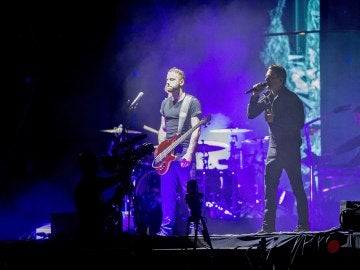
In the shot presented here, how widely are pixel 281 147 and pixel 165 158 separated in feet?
7.21

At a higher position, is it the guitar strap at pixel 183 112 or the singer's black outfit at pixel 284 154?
the guitar strap at pixel 183 112

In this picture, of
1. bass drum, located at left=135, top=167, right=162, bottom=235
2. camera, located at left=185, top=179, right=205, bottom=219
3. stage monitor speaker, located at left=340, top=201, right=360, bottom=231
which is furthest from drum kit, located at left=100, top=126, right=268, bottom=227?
stage monitor speaker, located at left=340, top=201, right=360, bottom=231

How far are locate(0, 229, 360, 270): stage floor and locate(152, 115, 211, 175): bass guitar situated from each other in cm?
276

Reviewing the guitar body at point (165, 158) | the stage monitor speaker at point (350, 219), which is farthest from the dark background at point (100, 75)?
the stage monitor speaker at point (350, 219)

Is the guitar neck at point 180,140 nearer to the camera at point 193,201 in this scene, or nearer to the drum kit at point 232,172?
the drum kit at point 232,172

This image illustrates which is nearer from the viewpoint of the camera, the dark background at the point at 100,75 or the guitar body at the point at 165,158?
the guitar body at the point at 165,158

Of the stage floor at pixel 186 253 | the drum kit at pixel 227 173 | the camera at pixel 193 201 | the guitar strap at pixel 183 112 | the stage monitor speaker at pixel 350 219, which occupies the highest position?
the guitar strap at pixel 183 112

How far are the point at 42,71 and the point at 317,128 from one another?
6.70m

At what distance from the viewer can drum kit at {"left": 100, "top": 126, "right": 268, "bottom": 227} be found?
34.6 feet

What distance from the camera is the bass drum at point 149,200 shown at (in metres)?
9.23

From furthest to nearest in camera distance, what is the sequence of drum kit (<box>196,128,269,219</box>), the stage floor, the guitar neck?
1. drum kit (<box>196,128,269,219</box>)
2. the guitar neck
3. the stage floor

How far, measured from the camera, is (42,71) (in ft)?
39.8

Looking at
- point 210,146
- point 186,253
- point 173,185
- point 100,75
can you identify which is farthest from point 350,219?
point 100,75

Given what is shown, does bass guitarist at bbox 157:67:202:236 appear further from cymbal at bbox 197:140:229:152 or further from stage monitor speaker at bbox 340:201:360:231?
stage monitor speaker at bbox 340:201:360:231
